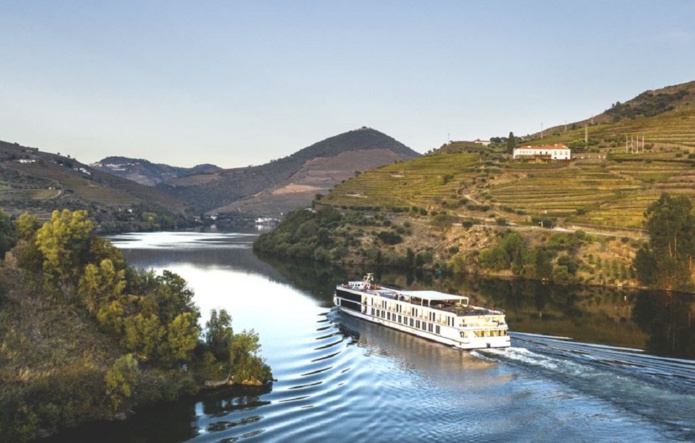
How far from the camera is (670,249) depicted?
76625 mm

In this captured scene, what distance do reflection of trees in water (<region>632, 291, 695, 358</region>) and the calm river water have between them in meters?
0.23

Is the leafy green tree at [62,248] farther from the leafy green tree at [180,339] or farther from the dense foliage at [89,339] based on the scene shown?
the leafy green tree at [180,339]

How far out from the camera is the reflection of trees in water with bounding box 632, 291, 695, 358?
158 ft

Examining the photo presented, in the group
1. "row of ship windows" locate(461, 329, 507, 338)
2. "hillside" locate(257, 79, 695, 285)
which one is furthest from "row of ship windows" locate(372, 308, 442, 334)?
"hillside" locate(257, 79, 695, 285)

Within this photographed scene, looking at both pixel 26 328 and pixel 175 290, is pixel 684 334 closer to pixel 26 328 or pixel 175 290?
pixel 175 290

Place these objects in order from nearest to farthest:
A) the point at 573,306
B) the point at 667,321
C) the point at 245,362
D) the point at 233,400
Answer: the point at 233,400
the point at 245,362
the point at 667,321
the point at 573,306

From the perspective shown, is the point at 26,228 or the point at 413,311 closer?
the point at 26,228

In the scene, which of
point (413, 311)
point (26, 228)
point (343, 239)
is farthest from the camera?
point (343, 239)

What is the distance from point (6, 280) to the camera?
37281 millimetres

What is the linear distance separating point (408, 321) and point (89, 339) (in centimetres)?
2864

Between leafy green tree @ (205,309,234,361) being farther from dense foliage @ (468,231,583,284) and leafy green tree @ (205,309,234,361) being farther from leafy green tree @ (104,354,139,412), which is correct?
dense foliage @ (468,231,583,284)

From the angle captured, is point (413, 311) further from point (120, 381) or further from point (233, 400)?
point (120, 381)

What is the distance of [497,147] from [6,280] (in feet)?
475

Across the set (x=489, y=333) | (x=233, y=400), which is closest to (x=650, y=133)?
(x=489, y=333)
